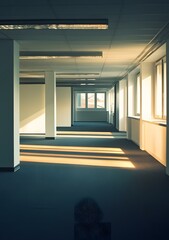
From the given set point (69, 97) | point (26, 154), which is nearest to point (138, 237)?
point (26, 154)

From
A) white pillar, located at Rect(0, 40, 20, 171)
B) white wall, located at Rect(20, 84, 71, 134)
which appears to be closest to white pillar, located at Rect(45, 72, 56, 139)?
white wall, located at Rect(20, 84, 71, 134)

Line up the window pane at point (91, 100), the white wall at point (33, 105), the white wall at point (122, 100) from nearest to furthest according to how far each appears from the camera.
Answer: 1. the white wall at point (33, 105)
2. the white wall at point (122, 100)
3. the window pane at point (91, 100)

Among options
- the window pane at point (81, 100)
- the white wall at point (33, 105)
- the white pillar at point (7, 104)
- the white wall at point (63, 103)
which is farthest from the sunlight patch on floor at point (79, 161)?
the window pane at point (81, 100)

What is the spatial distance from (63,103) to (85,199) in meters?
18.2

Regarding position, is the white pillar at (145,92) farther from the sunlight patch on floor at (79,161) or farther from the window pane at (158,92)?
the sunlight patch on floor at (79,161)

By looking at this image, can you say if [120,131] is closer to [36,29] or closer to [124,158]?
[124,158]

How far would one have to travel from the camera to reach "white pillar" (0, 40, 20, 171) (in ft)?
24.6

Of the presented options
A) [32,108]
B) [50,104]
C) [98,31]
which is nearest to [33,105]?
[32,108]

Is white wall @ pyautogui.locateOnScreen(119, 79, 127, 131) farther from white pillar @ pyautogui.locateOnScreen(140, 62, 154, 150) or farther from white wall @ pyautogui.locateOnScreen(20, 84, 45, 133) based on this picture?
white pillar @ pyautogui.locateOnScreen(140, 62, 154, 150)

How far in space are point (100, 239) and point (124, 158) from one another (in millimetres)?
6601

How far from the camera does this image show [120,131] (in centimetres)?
1895

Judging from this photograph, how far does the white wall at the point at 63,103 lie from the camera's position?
22938 millimetres

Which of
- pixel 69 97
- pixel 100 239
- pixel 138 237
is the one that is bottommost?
pixel 138 237

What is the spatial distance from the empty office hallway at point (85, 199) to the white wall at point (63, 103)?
13.8 metres
